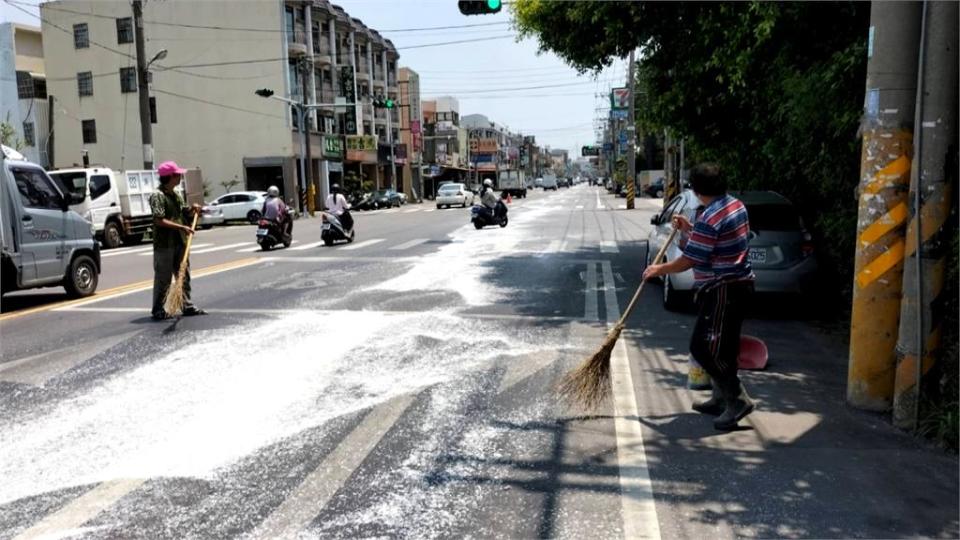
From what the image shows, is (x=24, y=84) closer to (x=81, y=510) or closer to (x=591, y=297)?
(x=591, y=297)

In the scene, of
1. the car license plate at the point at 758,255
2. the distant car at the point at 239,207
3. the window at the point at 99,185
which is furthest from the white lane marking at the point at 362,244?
the distant car at the point at 239,207

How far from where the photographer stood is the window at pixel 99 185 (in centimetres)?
2190

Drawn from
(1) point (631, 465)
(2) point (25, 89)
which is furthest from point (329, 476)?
(2) point (25, 89)

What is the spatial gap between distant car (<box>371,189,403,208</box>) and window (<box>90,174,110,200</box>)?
Result: 28.2 metres

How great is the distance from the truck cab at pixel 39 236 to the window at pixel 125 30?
4030 cm

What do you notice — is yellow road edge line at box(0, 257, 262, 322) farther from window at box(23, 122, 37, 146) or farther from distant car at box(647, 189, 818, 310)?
window at box(23, 122, 37, 146)

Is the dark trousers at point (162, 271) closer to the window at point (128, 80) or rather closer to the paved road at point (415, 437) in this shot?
the paved road at point (415, 437)

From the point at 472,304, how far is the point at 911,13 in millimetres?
5965

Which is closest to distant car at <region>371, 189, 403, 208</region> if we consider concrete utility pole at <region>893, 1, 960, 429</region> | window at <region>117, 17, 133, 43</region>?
window at <region>117, 17, 133, 43</region>

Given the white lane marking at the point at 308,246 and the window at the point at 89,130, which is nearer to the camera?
the white lane marking at the point at 308,246

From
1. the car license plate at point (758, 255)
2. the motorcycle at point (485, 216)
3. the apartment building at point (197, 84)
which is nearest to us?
the car license plate at point (758, 255)

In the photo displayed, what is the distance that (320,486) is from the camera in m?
4.09

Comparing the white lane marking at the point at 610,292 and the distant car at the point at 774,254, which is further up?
the distant car at the point at 774,254

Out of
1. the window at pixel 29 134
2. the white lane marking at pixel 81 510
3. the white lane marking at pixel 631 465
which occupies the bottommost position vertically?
the white lane marking at pixel 631 465
